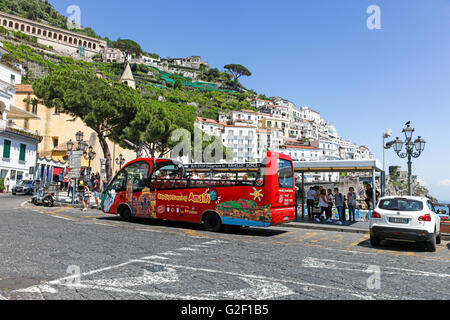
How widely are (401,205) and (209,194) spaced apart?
652 cm

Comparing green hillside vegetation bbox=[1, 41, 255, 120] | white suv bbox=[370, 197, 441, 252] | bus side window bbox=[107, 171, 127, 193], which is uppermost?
green hillside vegetation bbox=[1, 41, 255, 120]

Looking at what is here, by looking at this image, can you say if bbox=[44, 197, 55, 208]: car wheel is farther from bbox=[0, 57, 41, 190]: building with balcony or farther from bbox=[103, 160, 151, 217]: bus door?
bbox=[0, 57, 41, 190]: building with balcony

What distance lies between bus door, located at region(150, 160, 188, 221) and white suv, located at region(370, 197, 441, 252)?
276 inches

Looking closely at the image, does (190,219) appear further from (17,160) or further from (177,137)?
(17,160)

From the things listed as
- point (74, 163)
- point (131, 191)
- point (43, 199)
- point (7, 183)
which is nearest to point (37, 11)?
point (7, 183)

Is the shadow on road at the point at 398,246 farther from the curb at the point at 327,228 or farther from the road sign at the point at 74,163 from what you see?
the road sign at the point at 74,163

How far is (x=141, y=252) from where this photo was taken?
7.62 meters

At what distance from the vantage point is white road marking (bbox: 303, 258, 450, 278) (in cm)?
645

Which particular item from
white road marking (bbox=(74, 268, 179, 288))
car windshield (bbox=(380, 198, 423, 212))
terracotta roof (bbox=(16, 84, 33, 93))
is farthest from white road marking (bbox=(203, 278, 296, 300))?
terracotta roof (bbox=(16, 84, 33, 93))

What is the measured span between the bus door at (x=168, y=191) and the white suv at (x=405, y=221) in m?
7.01

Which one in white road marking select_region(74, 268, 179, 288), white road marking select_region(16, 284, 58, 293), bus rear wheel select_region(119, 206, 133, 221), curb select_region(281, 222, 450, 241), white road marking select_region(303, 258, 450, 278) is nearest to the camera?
white road marking select_region(16, 284, 58, 293)

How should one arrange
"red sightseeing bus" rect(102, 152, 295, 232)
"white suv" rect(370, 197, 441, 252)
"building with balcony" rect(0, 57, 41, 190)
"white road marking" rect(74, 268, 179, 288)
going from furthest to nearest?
"building with balcony" rect(0, 57, 41, 190)
"red sightseeing bus" rect(102, 152, 295, 232)
"white suv" rect(370, 197, 441, 252)
"white road marking" rect(74, 268, 179, 288)

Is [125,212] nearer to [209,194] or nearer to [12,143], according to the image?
[209,194]
